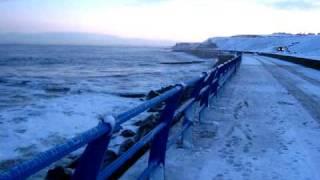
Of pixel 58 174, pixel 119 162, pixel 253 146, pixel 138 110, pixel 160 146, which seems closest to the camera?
pixel 119 162

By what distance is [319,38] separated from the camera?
105 meters

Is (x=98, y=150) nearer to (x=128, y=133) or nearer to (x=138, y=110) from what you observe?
(x=138, y=110)

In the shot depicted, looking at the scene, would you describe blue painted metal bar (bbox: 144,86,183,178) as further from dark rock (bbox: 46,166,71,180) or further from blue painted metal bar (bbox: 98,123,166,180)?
dark rock (bbox: 46,166,71,180)

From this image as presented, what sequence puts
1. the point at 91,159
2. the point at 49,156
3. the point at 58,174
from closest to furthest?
the point at 49,156 → the point at 91,159 → the point at 58,174

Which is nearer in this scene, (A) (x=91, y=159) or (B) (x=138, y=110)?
(A) (x=91, y=159)

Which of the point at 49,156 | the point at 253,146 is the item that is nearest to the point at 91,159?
the point at 49,156

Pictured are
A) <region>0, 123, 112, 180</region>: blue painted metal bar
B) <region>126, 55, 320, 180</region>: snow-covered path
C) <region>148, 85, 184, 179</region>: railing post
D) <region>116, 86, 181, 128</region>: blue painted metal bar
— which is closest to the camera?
<region>0, 123, 112, 180</region>: blue painted metal bar

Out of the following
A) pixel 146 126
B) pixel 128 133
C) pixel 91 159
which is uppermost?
pixel 91 159

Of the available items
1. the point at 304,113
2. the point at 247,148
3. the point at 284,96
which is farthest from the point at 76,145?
the point at 284,96

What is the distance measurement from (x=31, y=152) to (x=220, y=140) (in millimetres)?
5620

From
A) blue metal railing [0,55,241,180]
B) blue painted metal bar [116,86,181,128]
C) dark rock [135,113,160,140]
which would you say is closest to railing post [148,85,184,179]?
blue metal railing [0,55,241,180]

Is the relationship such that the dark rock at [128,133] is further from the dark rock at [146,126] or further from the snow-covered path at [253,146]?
the snow-covered path at [253,146]

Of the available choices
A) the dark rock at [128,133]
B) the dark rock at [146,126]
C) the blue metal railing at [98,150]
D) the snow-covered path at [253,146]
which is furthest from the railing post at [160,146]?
the dark rock at [128,133]

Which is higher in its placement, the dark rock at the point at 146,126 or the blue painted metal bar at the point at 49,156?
the blue painted metal bar at the point at 49,156
